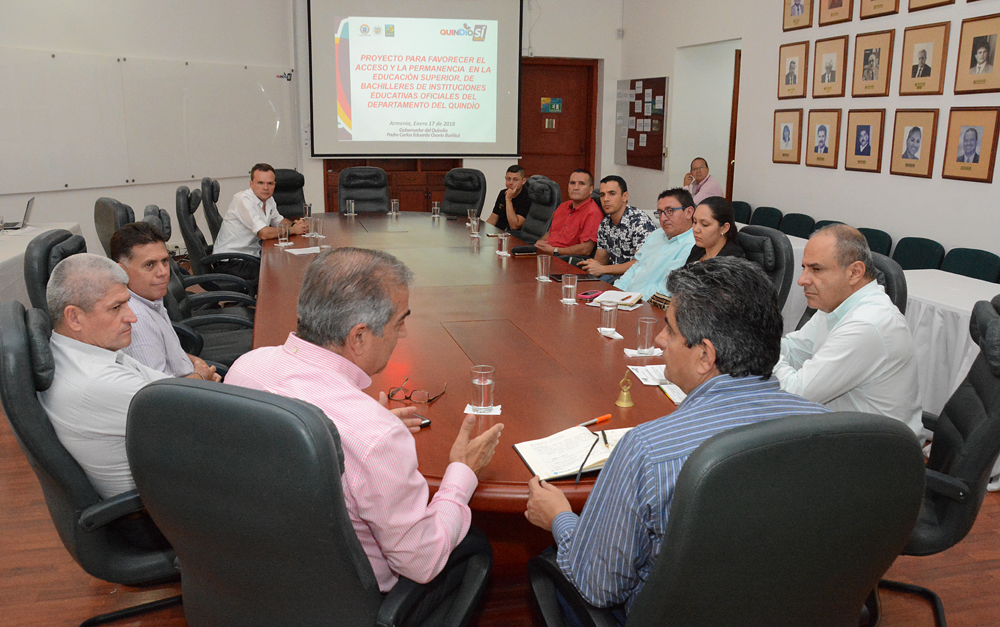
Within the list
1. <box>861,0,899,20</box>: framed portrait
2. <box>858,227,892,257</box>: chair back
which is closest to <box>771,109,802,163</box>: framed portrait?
<box>861,0,899,20</box>: framed portrait

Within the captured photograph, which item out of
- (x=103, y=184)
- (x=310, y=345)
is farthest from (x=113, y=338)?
(x=103, y=184)

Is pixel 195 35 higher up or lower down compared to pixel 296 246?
higher up

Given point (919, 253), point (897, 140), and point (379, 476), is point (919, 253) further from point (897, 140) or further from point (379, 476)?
point (379, 476)

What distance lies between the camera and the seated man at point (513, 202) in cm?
693

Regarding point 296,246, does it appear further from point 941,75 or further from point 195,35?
point 941,75

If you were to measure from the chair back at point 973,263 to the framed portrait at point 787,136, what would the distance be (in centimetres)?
205

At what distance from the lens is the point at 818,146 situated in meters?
6.49

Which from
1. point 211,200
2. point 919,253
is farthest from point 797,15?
point 211,200

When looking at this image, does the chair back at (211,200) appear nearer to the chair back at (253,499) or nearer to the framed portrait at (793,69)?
the chair back at (253,499)

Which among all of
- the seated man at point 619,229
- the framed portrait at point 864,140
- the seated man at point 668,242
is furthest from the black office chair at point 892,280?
the framed portrait at point 864,140

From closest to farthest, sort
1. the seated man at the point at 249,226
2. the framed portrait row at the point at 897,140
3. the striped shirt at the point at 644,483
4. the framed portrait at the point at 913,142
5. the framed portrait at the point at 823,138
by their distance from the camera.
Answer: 1. the striped shirt at the point at 644,483
2. the framed portrait row at the point at 897,140
3. the framed portrait at the point at 913,142
4. the seated man at the point at 249,226
5. the framed portrait at the point at 823,138

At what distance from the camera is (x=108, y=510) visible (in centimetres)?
181

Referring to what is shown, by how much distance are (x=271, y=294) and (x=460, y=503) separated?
2.35 m

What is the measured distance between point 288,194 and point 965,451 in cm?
615
